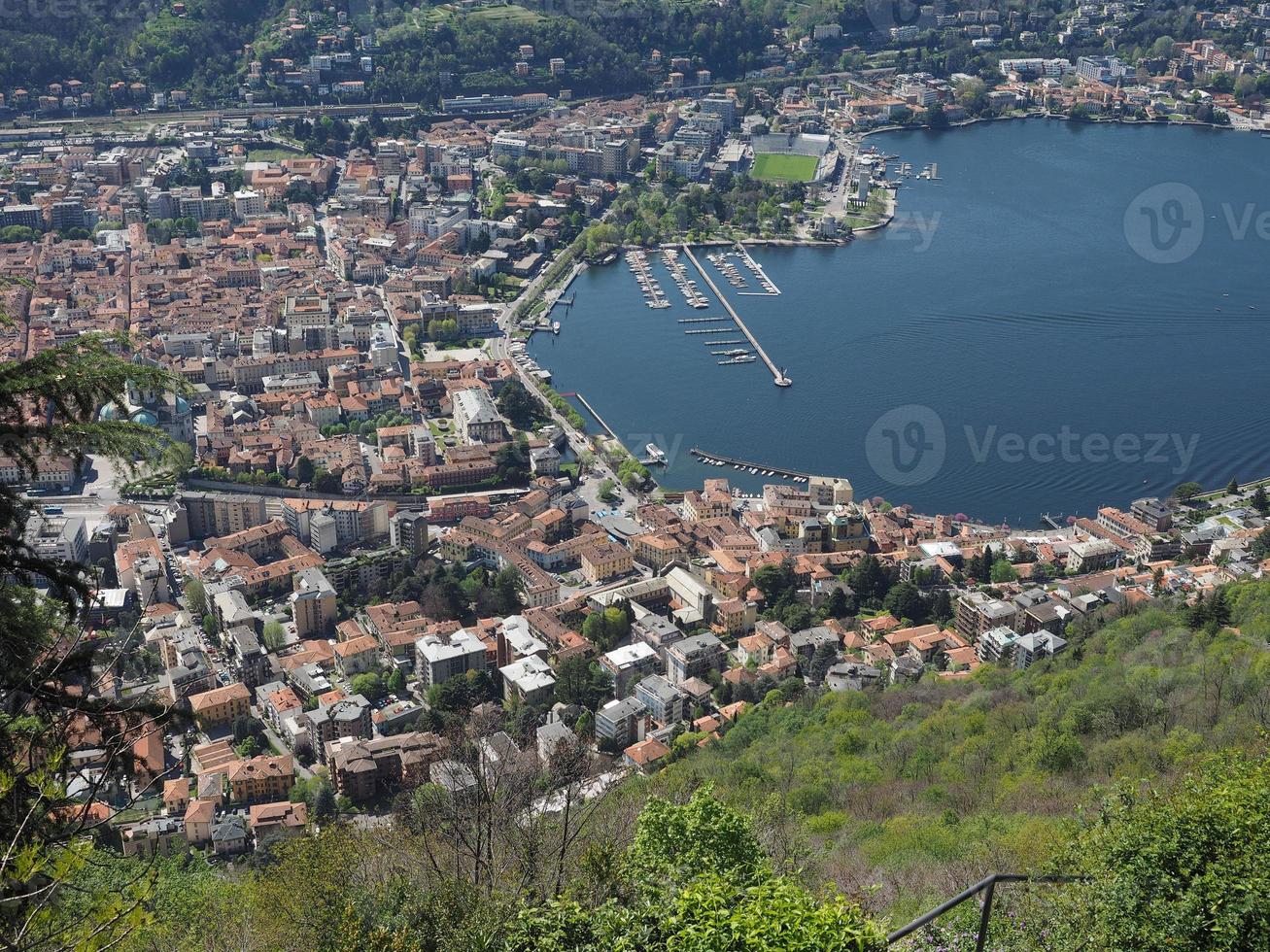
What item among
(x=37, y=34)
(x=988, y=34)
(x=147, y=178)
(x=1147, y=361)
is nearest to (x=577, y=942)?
(x=1147, y=361)

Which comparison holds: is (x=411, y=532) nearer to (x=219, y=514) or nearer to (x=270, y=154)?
(x=219, y=514)

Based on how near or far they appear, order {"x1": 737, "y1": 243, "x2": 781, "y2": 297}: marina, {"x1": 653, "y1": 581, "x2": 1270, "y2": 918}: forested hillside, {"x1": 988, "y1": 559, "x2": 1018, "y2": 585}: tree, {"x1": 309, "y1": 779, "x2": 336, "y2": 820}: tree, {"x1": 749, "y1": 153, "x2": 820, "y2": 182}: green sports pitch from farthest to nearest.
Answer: {"x1": 749, "y1": 153, "x2": 820, "y2": 182}: green sports pitch → {"x1": 737, "y1": 243, "x2": 781, "y2": 297}: marina → {"x1": 988, "y1": 559, "x2": 1018, "y2": 585}: tree → {"x1": 309, "y1": 779, "x2": 336, "y2": 820}: tree → {"x1": 653, "y1": 581, "x2": 1270, "y2": 918}: forested hillside

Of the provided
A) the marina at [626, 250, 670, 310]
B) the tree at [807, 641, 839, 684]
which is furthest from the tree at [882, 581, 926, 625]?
the marina at [626, 250, 670, 310]

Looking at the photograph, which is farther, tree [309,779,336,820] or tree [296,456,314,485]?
tree [296,456,314,485]

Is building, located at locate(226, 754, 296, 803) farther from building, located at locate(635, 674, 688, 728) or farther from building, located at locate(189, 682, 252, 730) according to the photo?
building, located at locate(635, 674, 688, 728)

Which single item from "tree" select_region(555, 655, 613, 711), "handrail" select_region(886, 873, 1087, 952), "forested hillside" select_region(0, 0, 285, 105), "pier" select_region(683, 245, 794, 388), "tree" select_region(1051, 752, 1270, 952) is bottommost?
"tree" select_region(555, 655, 613, 711)

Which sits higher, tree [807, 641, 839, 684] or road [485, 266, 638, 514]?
road [485, 266, 638, 514]

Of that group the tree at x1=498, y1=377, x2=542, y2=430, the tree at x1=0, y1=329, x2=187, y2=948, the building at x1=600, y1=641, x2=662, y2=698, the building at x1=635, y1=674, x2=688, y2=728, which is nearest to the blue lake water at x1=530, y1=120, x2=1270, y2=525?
the tree at x1=498, y1=377, x2=542, y2=430

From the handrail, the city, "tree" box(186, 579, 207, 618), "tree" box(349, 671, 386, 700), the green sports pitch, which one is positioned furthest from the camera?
the green sports pitch

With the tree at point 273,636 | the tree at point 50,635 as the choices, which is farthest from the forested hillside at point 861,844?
the tree at point 273,636
